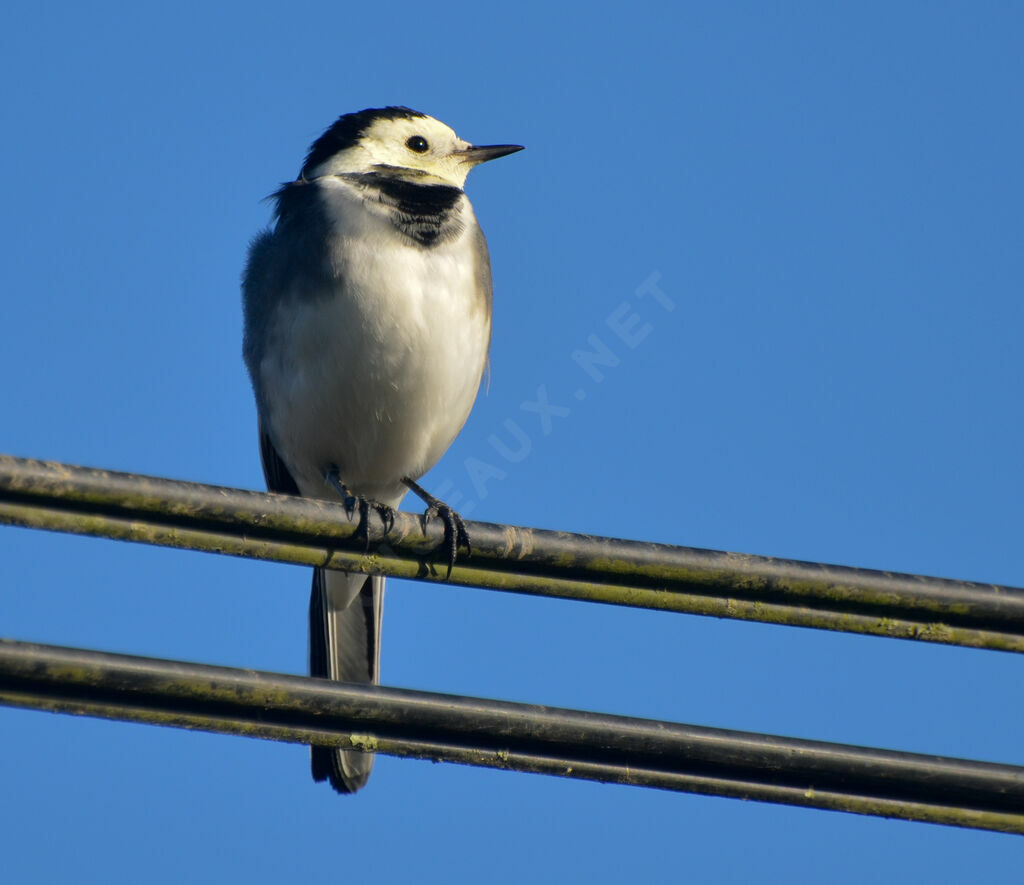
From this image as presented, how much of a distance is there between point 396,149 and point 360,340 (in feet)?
5.61

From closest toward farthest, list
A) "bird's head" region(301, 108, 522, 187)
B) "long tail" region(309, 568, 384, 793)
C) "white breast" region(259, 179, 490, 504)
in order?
"white breast" region(259, 179, 490, 504)
"long tail" region(309, 568, 384, 793)
"bird's head" region(301, 108, 522, 187)

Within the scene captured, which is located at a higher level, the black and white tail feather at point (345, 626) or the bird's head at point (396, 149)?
the bird's head at point (396, 149)

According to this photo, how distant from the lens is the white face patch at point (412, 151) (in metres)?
7.64

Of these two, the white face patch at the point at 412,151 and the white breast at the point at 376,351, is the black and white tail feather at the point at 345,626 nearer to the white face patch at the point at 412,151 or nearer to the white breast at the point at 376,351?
the white breast at the point at 376,351

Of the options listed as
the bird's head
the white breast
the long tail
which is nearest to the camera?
the white breast

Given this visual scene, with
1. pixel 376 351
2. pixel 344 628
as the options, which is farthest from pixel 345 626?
pixel 376 351

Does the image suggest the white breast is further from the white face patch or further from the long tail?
the long tail

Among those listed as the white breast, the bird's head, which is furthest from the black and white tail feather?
the bird's head

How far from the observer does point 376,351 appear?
657 cm

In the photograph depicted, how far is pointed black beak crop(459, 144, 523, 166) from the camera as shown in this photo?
8004 mm

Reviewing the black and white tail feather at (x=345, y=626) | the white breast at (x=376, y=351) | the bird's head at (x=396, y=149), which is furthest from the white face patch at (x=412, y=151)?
the black and white tail feather at (x=345, y=626)

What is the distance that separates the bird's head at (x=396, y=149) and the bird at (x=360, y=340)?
4 centimetres

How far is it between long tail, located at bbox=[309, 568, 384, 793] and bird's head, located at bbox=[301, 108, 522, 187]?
2.18m

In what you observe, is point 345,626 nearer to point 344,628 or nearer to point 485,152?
point 344,628
